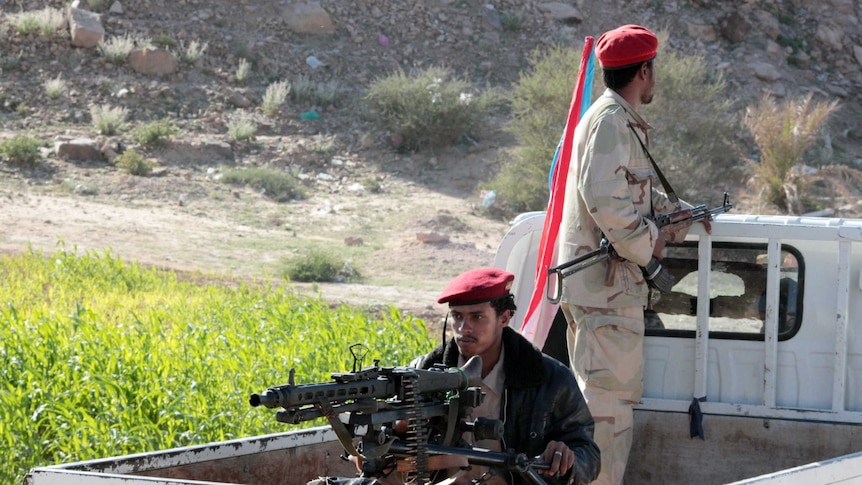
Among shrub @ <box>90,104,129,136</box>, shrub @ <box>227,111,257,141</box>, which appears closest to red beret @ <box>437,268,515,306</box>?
shrub @ <box>90,104,129,136</box>

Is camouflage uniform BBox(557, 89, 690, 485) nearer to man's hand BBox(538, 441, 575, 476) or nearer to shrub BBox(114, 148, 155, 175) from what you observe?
man's hand BBox(538, 441, 575, 476)

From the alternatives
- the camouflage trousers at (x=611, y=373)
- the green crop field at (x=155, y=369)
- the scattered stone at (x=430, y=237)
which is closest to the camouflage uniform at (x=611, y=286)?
the camouflage trousers at (x=611, y=373)

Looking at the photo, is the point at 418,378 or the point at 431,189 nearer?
the point at 418,378

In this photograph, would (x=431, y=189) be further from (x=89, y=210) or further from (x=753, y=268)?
(x=753, y=268)

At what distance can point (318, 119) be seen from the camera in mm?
22219

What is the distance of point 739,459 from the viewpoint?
435cm

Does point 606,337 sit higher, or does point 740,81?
point 740,81

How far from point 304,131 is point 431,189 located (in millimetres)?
3318

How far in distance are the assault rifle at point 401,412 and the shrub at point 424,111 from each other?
59.5 ft

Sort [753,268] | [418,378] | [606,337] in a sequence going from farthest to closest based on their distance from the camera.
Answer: [753,268]
[606,337]
[418,378]

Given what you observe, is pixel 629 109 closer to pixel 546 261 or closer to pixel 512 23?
pixel 546 261

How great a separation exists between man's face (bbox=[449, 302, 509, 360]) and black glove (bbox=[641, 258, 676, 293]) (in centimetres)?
83

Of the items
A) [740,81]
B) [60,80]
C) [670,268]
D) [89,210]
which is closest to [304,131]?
[60,80]

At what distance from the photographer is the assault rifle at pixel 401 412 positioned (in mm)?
2635
